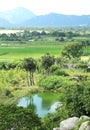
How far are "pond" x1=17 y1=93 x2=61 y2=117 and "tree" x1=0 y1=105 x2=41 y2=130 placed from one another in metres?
17.4

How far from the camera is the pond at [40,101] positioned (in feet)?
122

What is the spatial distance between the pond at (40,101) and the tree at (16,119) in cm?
1743

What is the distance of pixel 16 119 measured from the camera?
1703 centimetres

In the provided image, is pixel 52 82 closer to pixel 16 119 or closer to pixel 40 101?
pixel 40 101

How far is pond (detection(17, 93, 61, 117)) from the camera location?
122ft

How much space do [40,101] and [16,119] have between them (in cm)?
2356

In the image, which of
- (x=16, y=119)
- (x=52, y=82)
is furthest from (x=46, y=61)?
(x=16, y=119)

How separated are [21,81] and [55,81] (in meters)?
6.89

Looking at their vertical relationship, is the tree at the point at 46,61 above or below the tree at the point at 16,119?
below

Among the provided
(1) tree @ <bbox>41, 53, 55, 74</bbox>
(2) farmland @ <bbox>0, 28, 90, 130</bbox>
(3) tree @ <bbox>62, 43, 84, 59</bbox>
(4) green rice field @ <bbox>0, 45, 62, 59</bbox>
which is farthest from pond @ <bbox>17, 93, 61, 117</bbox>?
(4) green rice field @ <bbox>0, 45, 62, 59</bbox>

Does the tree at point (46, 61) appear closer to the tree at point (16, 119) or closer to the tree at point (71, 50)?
the tree at point (71, 50)

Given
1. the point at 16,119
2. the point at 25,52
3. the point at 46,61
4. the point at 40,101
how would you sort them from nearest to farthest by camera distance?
the point at 16,119, the point at 40,101, the point at 46,61, the point at 25,52

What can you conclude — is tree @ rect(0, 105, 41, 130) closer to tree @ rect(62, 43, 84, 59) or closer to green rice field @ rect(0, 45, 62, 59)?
tree @ rect(62, 43, 84, 59)

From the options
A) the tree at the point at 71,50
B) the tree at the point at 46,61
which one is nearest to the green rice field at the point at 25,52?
the tree at the point at 71,50
